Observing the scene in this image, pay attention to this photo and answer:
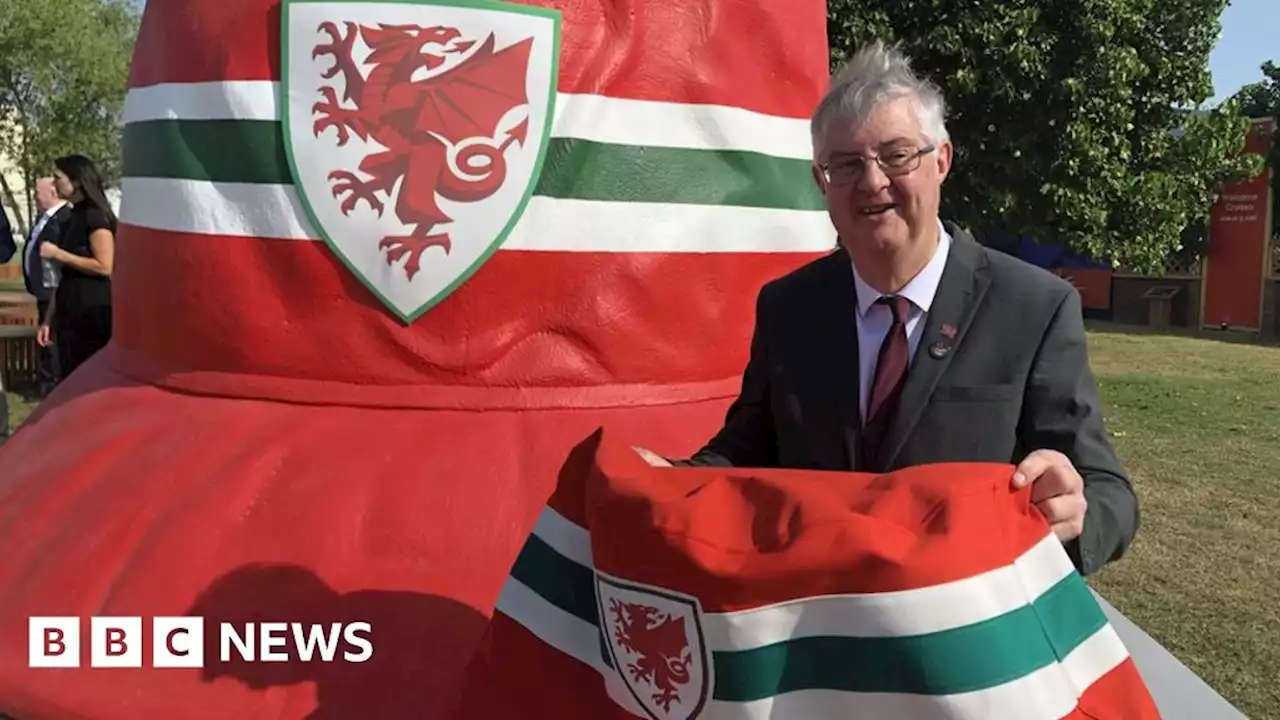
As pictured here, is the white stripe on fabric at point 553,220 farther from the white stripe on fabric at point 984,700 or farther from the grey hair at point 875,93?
the white stripe on fabric at point 984,700

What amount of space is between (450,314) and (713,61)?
3.26 ft

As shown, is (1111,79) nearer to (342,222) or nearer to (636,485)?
(342,222)

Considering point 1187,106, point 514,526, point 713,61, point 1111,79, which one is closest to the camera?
point 514,526

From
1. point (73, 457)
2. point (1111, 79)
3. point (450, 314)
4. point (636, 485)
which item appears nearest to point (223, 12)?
point (450, 314)

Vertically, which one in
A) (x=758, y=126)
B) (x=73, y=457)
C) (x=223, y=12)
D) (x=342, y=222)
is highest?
(x=223, y=12)

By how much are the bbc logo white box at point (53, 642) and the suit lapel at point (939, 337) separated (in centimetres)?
185

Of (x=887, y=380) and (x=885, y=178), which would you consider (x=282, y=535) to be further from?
(x=885, y=178)

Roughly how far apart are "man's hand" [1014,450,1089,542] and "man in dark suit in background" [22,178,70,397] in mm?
7089

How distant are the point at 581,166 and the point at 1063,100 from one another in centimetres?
1025

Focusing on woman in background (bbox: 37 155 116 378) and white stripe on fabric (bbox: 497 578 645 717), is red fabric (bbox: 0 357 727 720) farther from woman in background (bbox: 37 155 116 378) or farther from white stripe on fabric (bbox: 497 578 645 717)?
woman in background (bbox: 37 155 116 378)

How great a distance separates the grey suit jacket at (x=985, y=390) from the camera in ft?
5.87

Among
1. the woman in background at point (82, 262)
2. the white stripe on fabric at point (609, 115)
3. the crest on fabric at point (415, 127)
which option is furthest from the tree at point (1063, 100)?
the crest on fabric at point (415, 127)

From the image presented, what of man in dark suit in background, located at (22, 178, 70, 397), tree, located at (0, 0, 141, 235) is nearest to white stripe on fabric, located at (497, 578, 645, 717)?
man in dark suit in background, located at (22, 178, 70, 397)

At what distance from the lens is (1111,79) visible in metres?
12.1
